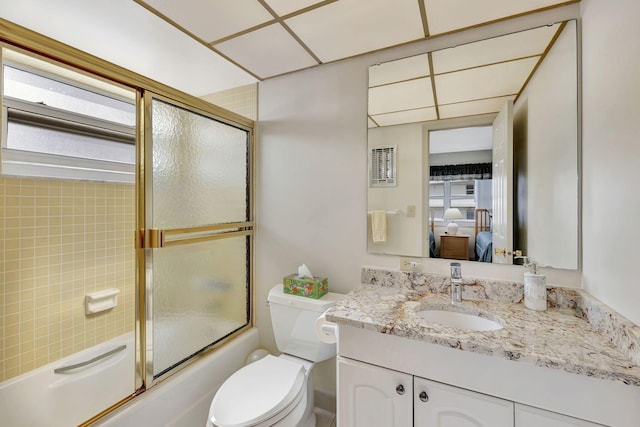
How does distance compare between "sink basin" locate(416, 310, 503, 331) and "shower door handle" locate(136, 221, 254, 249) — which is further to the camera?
"shower door handle" locate(136, 221, 254, 249)

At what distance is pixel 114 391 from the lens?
1.86 metres

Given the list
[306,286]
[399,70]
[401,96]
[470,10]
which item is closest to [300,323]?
[306,286]

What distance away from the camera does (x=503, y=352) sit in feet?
2.63

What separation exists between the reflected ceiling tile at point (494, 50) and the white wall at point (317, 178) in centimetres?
7

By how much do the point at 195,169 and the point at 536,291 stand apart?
6.00 ft

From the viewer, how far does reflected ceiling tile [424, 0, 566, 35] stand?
1141 mm

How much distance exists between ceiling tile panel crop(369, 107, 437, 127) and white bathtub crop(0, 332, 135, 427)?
7.53 ft

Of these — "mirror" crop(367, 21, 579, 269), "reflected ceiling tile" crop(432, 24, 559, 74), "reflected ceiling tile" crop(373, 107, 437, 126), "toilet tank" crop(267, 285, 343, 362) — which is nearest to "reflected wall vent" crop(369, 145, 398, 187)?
"mirror" crop(367, 21, 579, 269)

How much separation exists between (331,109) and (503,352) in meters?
1.48

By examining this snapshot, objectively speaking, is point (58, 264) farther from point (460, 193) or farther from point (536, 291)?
point (536, 291)

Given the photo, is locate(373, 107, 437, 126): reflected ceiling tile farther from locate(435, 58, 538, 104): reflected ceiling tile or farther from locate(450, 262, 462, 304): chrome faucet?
locate(450, 262, 462, 304): chrome faucet

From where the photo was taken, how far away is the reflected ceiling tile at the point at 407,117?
145 cm

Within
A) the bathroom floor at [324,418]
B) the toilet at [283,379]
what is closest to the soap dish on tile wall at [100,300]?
the toilet at [283,379]

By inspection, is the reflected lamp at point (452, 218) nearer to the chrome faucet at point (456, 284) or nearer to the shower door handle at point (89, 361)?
the chrome faucet at point (456, 284)
